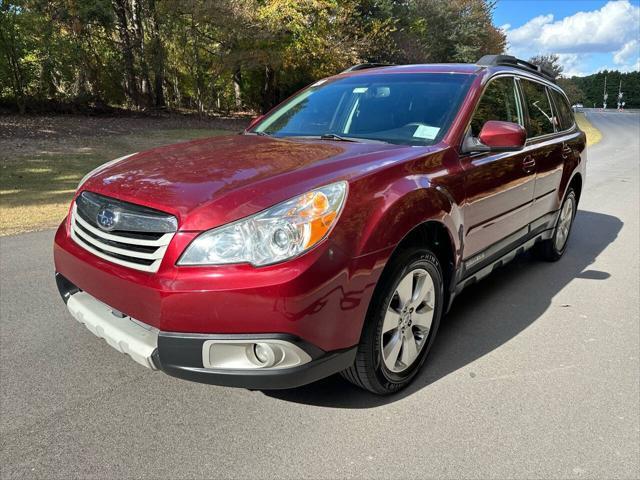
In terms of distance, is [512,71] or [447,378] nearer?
[447,378]

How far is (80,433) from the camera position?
2.48m

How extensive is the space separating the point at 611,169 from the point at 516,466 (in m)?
13.1

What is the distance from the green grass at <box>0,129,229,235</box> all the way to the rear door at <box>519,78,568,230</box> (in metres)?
5.48

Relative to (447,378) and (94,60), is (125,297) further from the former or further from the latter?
(94,60)

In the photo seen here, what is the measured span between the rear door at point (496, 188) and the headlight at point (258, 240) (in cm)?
134

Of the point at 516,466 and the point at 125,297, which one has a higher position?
the point at 125,297

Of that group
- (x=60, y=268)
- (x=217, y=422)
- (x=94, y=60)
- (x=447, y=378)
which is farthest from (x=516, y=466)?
(x=94, y=60)

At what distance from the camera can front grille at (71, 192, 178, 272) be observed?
2.28m

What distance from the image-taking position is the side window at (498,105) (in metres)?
3.43

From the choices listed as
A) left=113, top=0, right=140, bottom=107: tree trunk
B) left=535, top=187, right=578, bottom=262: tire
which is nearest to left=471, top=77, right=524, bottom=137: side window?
left=535, top=187, right=578, bottom=262: tire

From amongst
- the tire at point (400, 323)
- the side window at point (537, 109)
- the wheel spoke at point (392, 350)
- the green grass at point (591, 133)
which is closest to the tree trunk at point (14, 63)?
the side window at point (537, 109)

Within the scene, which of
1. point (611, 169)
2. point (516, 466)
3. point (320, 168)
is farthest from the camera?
point (611, 169)

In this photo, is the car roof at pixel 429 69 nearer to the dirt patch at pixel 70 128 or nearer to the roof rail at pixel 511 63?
the roof rail at pixel 511 63

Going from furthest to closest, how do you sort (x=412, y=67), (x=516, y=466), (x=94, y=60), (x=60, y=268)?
(x=94, y=60), (x=412, y=67), (x=60, y=268), (x=516, y=466)
